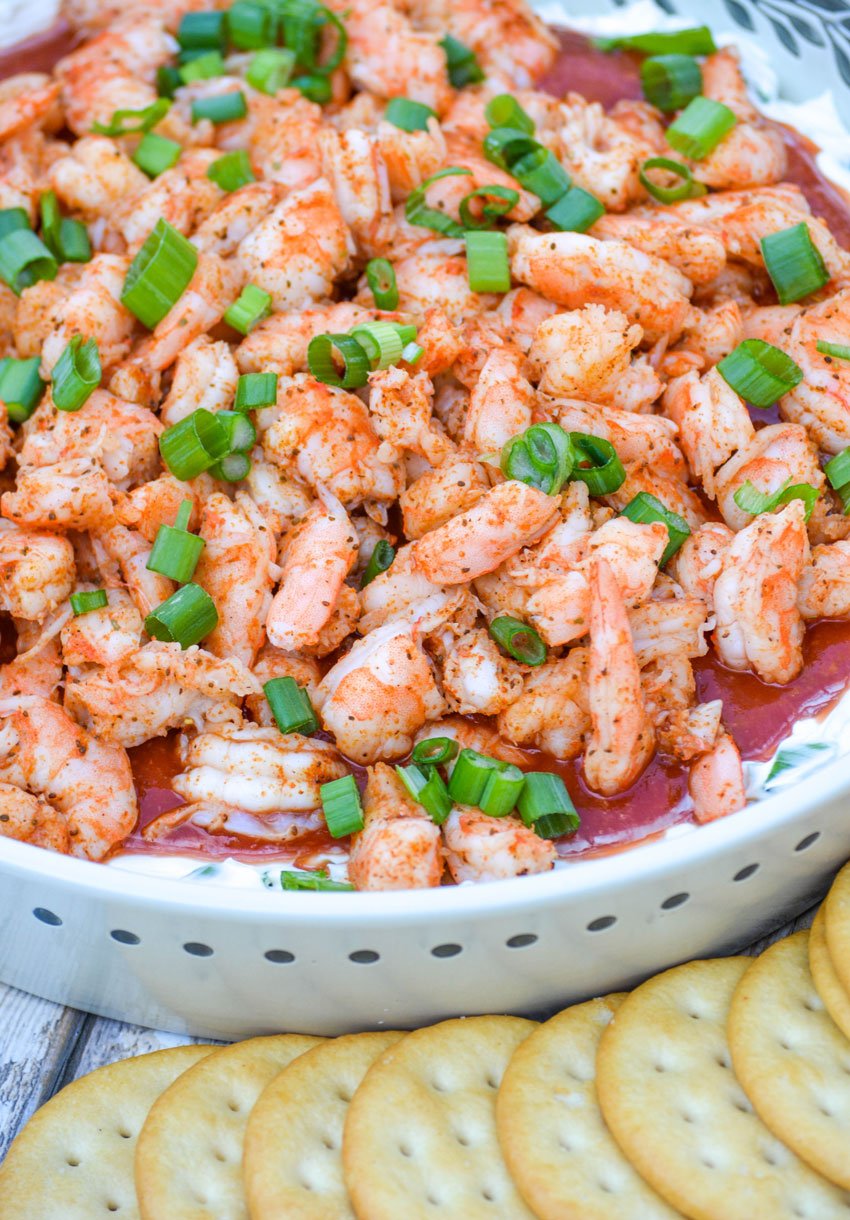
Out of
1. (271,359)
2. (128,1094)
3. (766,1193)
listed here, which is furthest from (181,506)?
(766,1193)

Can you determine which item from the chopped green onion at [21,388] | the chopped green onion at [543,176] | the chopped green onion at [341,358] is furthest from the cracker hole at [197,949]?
the chopped green onion at [543,176]

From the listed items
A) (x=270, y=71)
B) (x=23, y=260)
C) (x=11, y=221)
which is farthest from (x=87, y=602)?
(x=270, y=71)

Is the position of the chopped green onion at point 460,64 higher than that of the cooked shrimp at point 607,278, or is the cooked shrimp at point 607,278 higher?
the chopped green onion at point 460,64

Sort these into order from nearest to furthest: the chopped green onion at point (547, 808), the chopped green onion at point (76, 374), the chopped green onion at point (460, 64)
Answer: the chopped green onion at point (547, 808) < the chopped green onion at point (76, 374) < the chopped green onion at point (460, 64)

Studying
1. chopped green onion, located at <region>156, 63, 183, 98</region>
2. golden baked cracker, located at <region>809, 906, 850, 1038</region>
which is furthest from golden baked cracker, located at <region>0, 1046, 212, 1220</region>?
chopped green onion, located at <region>156, 63, 183, 98</region>

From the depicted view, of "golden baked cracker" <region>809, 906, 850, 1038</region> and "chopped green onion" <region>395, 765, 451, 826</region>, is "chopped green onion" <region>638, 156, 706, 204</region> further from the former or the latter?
"golden baked cracker" <region>809, 906, 850, 1038</region>

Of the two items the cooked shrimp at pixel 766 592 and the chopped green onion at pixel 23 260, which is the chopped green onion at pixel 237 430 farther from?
the cooked shrimp at pixel 766 592
